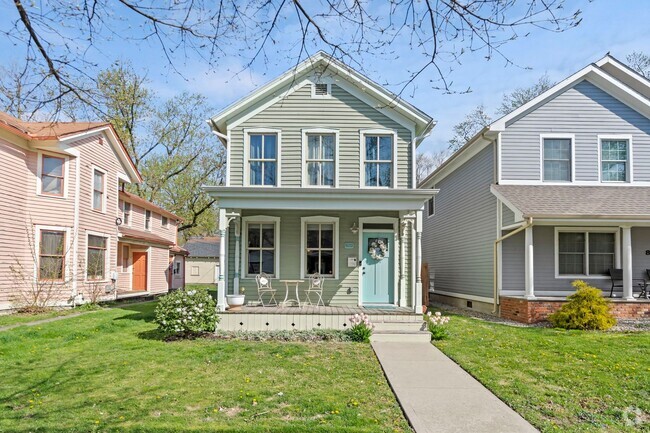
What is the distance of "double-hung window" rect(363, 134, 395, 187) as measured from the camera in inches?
498

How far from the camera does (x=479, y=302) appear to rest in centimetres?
1465

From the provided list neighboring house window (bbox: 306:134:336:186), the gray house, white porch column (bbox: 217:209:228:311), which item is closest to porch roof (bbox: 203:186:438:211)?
white porch column (bbox: 217:209:228:311)

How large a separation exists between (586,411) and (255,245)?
9078mm

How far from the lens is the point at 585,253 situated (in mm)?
13414

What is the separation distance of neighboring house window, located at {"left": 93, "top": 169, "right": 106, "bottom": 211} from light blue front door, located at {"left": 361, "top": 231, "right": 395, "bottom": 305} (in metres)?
11.2

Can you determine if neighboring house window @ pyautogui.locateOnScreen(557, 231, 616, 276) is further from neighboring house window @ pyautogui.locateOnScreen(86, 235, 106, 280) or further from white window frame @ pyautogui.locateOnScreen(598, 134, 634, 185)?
neighboring house window @ pyautogui.locateOnScreen(86, 235, 106, 280)

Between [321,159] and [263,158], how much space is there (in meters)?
1.66

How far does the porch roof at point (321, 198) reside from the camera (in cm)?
1091

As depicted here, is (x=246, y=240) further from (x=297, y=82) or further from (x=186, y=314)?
(x=297, y=82)

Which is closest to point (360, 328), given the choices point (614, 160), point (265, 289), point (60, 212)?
point (265, 289)

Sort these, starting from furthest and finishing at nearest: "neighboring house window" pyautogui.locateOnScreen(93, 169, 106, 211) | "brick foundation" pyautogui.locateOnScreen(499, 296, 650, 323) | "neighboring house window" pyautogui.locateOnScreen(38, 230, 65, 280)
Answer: "neighboring house window" pyautogui.locateOnScreen(93, 169, 106, 211) < "neighboring house window" pyautogui.locateOnScreen(38, 230, 65, 280) < "brick foundation" pyautogui.locateOnScreen(499, 296, 650, 323)

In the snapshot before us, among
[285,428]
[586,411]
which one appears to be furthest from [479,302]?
[285,428]

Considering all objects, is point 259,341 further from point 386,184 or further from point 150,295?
point 150,295

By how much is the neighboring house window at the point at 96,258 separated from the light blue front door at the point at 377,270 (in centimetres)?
1059
